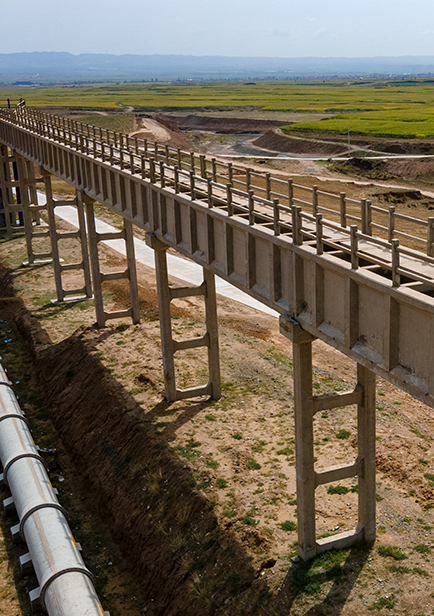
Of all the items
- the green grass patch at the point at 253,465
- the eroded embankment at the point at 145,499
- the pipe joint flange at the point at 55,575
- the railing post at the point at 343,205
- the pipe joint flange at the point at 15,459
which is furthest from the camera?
the pipe joint flange at the point at 15,459

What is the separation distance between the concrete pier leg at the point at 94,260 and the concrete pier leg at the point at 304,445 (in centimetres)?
1635

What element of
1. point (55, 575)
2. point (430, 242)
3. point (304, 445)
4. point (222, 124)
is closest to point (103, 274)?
point (55, 575)

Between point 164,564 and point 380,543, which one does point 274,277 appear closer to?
point 380,543

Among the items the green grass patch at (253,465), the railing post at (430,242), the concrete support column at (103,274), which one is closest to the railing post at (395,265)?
the railing post at (430,242)

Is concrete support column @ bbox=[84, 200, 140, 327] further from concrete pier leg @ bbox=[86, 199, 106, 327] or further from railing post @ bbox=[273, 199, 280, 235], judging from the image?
railing post @ bbox=[273, 199, 280, 235]

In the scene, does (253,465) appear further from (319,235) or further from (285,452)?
(319,235)

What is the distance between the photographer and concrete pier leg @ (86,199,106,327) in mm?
29094

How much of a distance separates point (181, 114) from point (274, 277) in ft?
489

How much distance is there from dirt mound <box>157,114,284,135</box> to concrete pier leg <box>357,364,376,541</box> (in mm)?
106723

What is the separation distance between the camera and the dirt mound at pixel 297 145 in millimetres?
83250

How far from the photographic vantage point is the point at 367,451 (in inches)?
605

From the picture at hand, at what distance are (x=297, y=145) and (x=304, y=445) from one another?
Result: 77.9m

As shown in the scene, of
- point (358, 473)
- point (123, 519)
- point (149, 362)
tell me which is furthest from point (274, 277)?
point (149, 362)

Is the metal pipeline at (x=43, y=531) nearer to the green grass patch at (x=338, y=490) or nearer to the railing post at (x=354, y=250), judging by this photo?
the green grass patch at (x=338, y=490)
